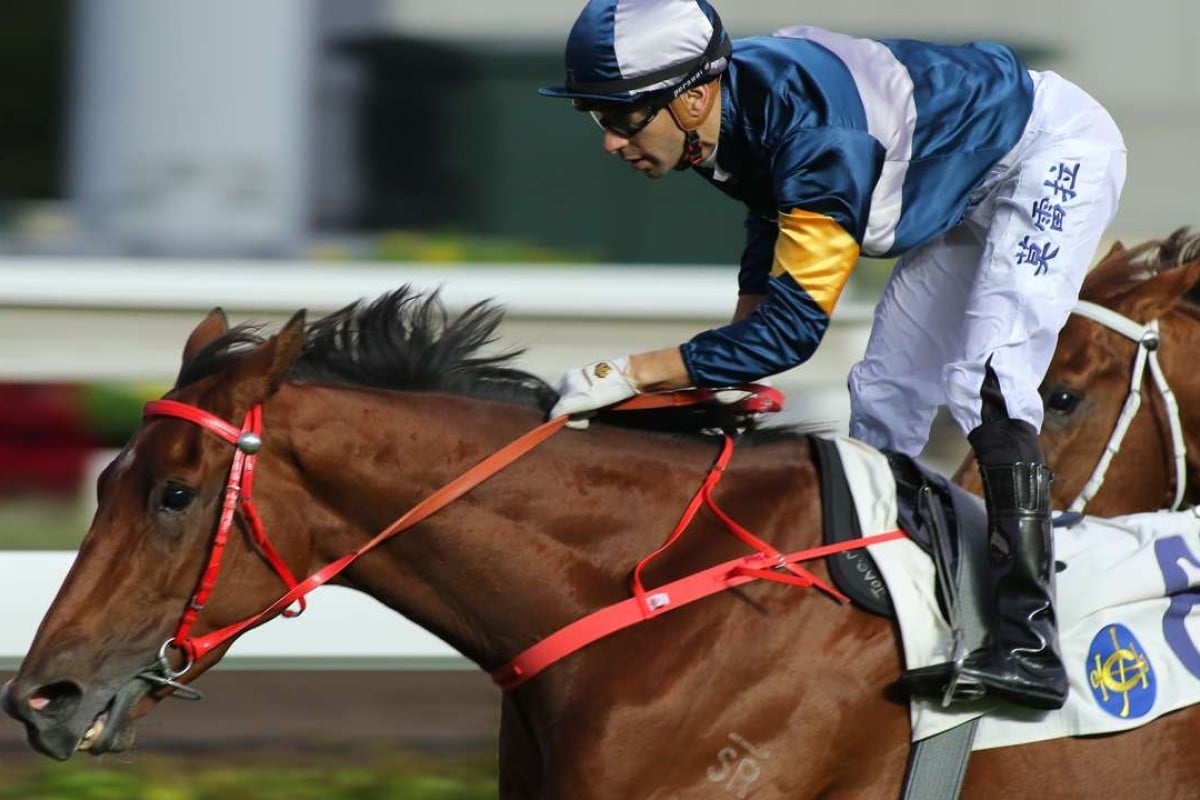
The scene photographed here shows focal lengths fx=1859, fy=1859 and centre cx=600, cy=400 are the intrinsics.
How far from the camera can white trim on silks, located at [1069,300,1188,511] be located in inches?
154

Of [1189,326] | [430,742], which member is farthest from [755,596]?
[430,742]

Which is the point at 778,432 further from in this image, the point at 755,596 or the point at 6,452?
the point at 6,452

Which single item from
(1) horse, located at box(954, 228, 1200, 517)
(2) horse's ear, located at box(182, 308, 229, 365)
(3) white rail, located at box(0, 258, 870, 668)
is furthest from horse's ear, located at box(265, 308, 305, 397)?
(3) white rail, located at box(0, 258, 870, 668)

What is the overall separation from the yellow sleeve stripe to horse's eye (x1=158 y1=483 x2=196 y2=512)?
3.33 feet

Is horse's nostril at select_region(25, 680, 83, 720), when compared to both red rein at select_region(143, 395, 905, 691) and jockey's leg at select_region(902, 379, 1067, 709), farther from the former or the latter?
jockey's leg at select_region(902, 379, 1067, 709)

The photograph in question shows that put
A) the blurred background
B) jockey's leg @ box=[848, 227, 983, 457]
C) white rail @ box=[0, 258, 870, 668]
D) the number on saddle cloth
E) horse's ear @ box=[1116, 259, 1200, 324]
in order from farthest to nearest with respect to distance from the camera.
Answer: white rail @ box=[0, 258, 870, 668]
the blurred background
horse's ear @ box=[1116, 259, 1200, 324]
jockey's leg @ box=[848, 227, 983, 457]
the number on saddle cloth

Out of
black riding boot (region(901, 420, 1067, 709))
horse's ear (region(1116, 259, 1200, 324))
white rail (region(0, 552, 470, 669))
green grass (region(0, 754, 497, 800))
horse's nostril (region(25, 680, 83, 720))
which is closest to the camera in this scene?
horse's nostril (region(25, 680, 83, 720))

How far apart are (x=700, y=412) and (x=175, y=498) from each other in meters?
0.93

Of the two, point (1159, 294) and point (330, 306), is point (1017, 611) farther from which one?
point (330, 306)

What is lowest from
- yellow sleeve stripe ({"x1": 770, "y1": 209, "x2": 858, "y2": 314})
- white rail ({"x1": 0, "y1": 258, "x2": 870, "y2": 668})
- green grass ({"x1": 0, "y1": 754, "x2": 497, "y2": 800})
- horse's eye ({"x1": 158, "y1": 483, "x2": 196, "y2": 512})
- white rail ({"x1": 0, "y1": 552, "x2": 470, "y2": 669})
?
green grass ({"x1": 0, "y1": 754, "x2": 497, "y2": 800})

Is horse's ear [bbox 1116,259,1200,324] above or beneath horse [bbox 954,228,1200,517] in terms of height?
above

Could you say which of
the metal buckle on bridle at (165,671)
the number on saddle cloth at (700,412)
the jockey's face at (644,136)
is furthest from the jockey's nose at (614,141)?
the metal buckle on bridle at (165,671)

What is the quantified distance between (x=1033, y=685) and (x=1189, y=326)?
1409 millimetres

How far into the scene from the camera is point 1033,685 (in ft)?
9.62
